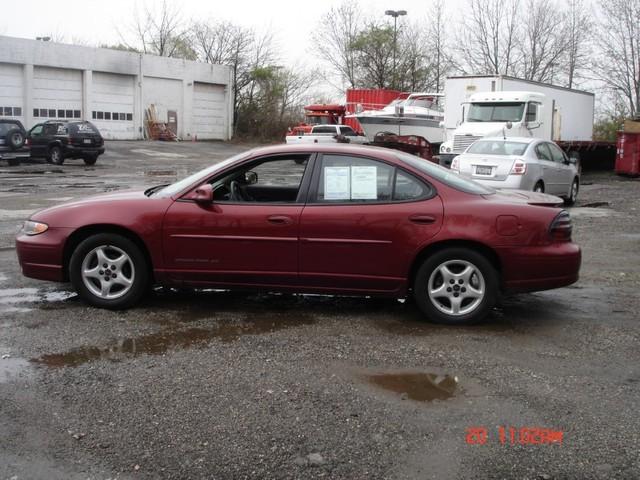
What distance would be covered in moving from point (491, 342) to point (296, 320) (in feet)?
5.23

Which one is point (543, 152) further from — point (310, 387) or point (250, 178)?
point (310, 387)

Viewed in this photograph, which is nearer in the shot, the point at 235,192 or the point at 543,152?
the point at 235,192

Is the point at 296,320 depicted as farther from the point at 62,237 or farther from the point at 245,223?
the point at 62,237

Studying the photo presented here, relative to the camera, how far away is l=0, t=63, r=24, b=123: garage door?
120 feet

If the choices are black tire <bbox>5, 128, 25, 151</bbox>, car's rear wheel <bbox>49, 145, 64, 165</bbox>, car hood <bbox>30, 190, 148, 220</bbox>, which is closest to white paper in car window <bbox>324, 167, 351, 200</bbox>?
car hood <bbox>30, 190, 148, 220</bbox>

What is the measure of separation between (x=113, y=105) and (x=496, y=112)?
27726 mm

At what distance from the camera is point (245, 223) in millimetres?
5879

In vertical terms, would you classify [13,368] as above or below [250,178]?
below

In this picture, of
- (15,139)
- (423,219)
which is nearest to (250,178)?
(423,219)

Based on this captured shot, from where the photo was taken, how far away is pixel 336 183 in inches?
235

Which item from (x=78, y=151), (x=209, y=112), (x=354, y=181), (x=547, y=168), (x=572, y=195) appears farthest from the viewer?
(x=209, y=112)

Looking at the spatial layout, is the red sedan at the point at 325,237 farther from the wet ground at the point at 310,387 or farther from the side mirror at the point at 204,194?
the wet ground at the point at 310,387

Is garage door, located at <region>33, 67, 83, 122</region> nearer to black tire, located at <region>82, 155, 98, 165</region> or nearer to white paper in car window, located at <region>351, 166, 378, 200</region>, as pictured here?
black tire, located at <region>82, 155, 98, 165</region>

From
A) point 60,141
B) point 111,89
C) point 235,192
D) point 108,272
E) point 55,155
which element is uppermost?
point 111,89
